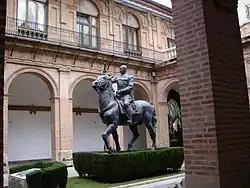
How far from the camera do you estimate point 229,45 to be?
409cm

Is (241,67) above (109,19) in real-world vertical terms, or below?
below

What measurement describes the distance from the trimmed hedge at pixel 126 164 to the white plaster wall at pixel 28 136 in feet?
26.2

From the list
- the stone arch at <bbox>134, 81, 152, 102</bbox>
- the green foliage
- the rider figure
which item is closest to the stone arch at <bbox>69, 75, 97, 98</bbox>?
the stone arch at <bbox>134, 81, 152, 102</bbox>

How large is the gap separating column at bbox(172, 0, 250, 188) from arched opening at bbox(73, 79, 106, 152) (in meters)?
13.3

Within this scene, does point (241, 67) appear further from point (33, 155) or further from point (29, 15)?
point (33, 155)

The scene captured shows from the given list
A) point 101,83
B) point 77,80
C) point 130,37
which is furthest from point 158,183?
point 130,37

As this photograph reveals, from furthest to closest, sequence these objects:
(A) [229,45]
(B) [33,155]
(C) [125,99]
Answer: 1. (B) [33,155]
2. (C) [125,99]
3. (A) [229,45]

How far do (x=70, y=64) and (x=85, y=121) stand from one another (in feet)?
18.3

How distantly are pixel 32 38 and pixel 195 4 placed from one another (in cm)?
998

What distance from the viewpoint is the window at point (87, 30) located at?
49.5ft

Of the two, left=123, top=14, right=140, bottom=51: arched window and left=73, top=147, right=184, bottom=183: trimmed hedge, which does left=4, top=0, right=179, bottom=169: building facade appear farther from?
left=73, top=147, right=184, bottom=183: trimmed hedge

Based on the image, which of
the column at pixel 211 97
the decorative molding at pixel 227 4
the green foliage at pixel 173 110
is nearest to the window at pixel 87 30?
the green foliage at pixel 173 110

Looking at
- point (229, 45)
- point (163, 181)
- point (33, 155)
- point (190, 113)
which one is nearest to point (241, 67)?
point (229, 45)

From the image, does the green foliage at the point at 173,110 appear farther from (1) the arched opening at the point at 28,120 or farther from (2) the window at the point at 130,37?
(1) the arched opening at the point at 28,120
